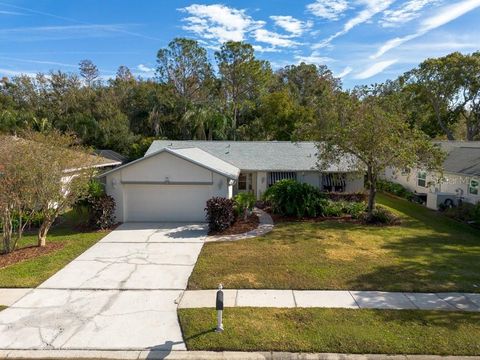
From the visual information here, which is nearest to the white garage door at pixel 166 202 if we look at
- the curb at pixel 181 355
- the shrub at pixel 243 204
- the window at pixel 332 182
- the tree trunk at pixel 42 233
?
the shrub at pixel 243 204

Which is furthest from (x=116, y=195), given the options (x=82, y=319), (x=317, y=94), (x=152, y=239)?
(x=317, y=94)

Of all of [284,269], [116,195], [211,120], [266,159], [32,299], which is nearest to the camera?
[32,299]

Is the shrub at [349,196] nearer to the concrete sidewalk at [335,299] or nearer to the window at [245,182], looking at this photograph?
the window at [245,182]

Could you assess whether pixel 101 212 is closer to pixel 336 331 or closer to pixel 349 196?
pixel 336 331

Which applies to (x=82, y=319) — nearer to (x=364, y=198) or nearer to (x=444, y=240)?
(x=444, y=240)

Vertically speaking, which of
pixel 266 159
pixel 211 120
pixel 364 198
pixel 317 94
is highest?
pixel 317 94

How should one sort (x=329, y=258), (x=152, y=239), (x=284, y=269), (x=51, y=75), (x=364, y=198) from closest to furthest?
(x=284, y=269) < (x=329, y=258) < (x=152, y=239) < (x=364, y=198) < (x=51, y=75)

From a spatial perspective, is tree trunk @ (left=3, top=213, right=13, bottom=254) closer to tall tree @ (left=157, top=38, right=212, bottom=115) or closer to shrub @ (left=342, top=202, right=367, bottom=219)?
shrub @ (left=342, top=202, right=367, bottom=219)

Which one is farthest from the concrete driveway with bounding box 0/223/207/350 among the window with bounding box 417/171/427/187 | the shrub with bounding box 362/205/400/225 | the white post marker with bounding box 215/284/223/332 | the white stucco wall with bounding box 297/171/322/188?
the window with bounding box 417/171/427/187

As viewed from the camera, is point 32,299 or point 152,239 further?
point 152,239
